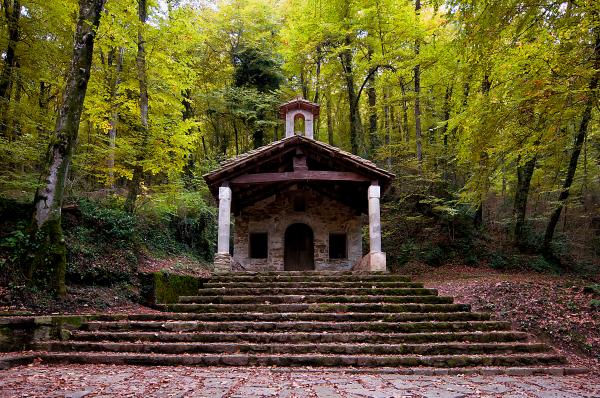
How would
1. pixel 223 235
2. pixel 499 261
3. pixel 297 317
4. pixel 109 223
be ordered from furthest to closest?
pixel 499 261 → pixel 223 235 → pixel 109 223 → pixel 297 317

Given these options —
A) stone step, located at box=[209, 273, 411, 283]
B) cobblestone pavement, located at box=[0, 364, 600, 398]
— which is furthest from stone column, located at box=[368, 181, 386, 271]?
cobblestone pavement, located at box=[0, 364, 600, 398]

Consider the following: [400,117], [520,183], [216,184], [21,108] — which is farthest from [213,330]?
[400,117]

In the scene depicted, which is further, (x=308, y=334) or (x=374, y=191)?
(x=374, y=191)

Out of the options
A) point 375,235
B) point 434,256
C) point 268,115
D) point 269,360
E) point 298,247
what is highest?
point 268,115

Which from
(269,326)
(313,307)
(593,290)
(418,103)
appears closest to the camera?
(269,326)

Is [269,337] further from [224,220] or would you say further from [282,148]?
[282,148]

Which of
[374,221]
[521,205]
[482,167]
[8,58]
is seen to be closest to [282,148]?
[374,221]

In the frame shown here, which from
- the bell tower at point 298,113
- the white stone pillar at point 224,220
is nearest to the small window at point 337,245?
the bell tower at point 298,113

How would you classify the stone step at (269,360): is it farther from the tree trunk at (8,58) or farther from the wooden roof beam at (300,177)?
the tree trunk at (8,58)

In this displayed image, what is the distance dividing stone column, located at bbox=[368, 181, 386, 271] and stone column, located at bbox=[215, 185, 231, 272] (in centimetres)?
385

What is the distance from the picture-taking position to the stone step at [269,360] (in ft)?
17.9

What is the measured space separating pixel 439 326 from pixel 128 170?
29.5 ft

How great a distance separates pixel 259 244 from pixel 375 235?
15.3 ft

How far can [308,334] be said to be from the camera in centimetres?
620
